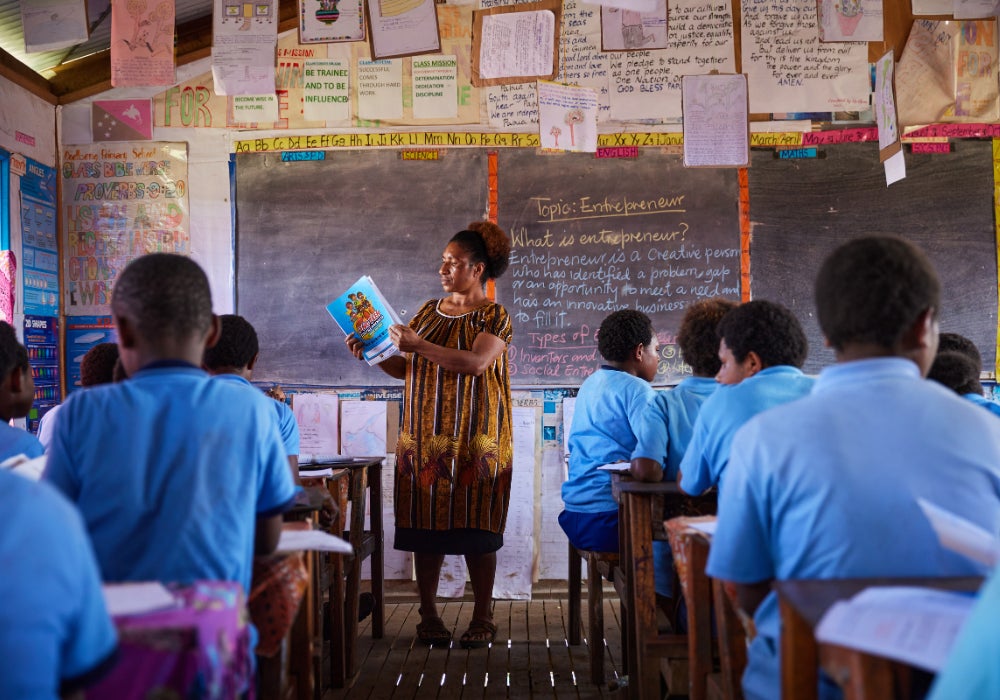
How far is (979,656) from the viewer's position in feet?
2.56

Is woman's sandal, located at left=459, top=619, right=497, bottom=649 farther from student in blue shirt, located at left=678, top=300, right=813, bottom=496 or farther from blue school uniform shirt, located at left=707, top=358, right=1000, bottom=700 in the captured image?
blue school uniform shirt, located at left=707, top=358, right=1000, bottom=700

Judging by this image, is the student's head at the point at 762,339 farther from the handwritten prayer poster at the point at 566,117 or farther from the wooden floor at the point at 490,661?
the handwritten prayer poster at the point at 566,117

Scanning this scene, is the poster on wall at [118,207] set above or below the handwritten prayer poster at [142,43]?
below

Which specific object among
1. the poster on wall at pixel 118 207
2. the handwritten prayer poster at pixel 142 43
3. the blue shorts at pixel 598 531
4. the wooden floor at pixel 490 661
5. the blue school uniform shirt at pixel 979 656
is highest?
the handwritten prayer poster at pixel 142 43

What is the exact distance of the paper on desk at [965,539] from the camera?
43.1 inches

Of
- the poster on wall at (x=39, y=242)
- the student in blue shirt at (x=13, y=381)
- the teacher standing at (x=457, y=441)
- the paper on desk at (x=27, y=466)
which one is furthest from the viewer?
the poster on wall at (x=39, y=242)

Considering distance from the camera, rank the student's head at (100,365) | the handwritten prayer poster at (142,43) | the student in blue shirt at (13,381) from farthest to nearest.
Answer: the handwritten prayer poster at (142,43)
the student's head at (100,365)
the student in blue shirt at (13,381)

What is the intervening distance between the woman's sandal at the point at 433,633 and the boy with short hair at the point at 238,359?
119cm

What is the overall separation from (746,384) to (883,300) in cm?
87

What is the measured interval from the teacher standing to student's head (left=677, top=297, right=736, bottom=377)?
0.93 m

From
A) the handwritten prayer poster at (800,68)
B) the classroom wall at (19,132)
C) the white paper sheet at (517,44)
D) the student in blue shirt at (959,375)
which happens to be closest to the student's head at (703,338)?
the student in blue shirt at (959,375)

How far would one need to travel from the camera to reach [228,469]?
4.89ft

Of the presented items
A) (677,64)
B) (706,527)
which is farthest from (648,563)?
(677,64)

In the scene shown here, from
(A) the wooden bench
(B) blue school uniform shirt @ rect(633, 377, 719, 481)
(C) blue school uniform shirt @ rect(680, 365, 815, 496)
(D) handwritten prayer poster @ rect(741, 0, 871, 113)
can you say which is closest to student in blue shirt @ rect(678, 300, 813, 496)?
(C) blue school uniform shirt @ rect(680, 365, 815, 496)
